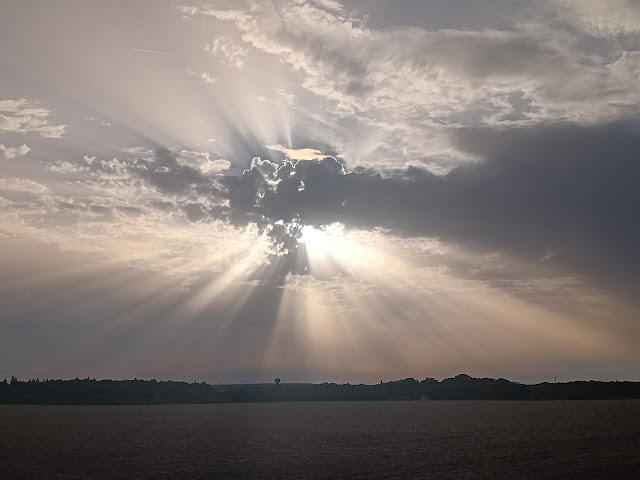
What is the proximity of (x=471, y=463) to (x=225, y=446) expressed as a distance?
25.7 metres

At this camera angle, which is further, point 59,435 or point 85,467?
point 59,435

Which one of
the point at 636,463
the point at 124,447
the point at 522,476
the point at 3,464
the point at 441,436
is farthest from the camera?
the point at 441,436

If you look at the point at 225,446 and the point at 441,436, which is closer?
the point at 225,446

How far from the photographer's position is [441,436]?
62312mm

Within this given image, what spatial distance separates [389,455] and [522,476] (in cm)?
1330

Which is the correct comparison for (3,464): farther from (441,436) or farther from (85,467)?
(441,436)

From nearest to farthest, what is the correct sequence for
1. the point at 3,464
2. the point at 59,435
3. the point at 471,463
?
the point at 471,463 → the point at 3,464 → the point at 59,435

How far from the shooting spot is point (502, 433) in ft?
212

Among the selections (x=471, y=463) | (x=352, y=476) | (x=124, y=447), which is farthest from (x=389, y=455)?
(x=124, y=447)

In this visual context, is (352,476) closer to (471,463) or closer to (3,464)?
(471,463)

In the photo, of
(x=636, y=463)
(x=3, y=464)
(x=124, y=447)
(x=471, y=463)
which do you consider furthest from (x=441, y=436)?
(x=3, y=464)

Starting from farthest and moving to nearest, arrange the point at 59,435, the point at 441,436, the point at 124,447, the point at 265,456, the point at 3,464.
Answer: the point at 59,435 < the point at 441,436 < the point at 124,447 < the point at 265,456 < the point at 3,464

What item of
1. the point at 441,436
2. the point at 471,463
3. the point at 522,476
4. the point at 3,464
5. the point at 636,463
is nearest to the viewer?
the point at 522,476

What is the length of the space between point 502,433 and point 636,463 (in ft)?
92.9
